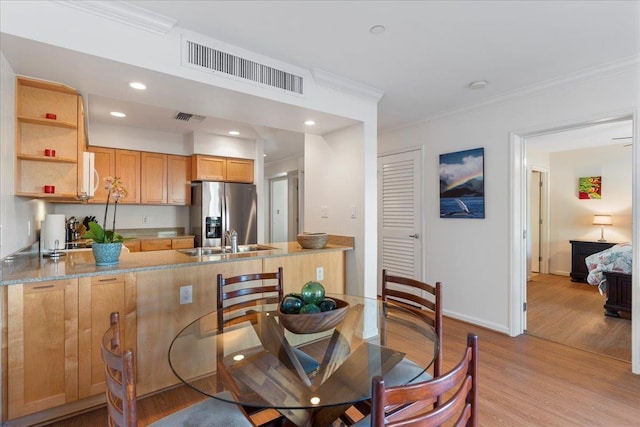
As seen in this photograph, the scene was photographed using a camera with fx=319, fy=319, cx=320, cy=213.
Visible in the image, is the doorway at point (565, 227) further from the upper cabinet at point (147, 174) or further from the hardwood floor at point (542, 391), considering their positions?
the upper cabinet at point (147, 174)

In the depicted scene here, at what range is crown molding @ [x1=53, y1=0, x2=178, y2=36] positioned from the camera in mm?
1801

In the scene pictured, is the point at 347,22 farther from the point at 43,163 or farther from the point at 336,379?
the point at 43,163

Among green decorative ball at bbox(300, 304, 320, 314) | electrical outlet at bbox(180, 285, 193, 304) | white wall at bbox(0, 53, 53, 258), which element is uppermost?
white wall at bbox(0, 53, 53, 258)

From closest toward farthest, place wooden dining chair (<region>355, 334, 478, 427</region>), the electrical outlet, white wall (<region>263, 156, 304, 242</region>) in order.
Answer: wooden dining chair (<region>355, 334, 478, 427</region>), the electrical outlet, white wall (<region>263, 156, 304, 242</region>)

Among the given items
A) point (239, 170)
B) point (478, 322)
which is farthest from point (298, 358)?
point (239, 170)

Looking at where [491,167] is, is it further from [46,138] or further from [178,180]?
[178,180]

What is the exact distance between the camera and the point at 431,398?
839mm

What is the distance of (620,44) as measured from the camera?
93.4 inches

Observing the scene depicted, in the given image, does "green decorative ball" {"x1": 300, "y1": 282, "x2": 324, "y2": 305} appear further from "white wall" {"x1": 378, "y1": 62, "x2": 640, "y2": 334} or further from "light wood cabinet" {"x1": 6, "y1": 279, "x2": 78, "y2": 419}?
"white wall" {"x1": 378, "y1": 62, "x2": 640, "y2": 334}

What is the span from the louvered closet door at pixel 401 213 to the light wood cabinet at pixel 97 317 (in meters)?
3.29

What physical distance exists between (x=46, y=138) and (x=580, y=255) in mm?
7599

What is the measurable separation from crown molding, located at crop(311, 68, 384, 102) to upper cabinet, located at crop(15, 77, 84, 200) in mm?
1862

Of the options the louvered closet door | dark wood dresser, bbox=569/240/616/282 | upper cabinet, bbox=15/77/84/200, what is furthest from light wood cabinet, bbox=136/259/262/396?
dark wood dresser, bbox=569/240/616/282

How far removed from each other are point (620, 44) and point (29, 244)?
4944 mm
